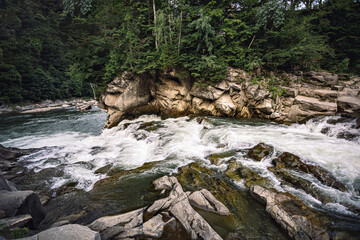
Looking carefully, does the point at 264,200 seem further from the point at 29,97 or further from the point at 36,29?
the point at 36,29

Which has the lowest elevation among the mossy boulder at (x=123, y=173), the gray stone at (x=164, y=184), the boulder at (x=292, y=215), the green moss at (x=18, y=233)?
the mossy boulder at (x=123, y=173)

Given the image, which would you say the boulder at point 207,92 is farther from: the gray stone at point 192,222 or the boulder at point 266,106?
the gray stone at point 192,222

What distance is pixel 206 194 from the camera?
4895 millimetres

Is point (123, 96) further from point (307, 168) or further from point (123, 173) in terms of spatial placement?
point (307, 168)

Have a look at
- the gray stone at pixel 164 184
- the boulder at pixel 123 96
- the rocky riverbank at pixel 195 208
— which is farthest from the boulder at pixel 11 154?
the gray stone at pixel 164 184

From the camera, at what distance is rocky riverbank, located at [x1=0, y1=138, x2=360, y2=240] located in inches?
140

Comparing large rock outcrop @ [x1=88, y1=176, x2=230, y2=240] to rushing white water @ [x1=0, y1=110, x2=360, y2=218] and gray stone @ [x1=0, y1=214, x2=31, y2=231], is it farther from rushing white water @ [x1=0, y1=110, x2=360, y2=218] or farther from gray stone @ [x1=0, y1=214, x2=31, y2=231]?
rushing white water @ [x1=0, y1=110, x2=360, y2=218]

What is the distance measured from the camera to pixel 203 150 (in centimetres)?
842

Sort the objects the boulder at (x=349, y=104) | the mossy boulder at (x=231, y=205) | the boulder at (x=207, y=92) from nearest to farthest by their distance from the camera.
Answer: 1. the mossy boulder at (x=231, y=205)
2. the boulder at (x=349, y=104)
3. the boulder at (x=207, y=92)

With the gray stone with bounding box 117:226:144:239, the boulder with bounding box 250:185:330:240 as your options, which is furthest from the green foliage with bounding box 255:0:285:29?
the gray stone with bounding box 117:226:144:239

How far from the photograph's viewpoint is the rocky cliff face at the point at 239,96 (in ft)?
38.0

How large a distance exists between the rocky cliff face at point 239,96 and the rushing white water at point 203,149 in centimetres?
161

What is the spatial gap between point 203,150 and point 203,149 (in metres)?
0.14

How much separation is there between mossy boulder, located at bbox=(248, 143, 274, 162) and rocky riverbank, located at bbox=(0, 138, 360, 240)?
0.13 meters
